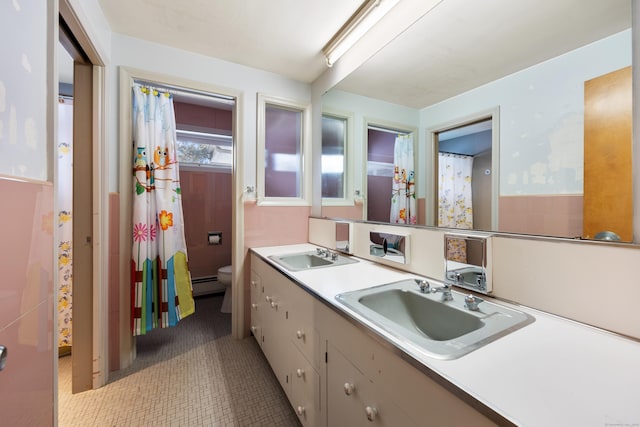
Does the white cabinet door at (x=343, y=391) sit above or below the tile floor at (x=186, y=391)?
above

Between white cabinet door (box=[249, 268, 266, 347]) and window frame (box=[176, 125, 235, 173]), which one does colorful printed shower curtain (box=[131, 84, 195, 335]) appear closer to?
white cabinet door (box=[249, 268, 266, 347])

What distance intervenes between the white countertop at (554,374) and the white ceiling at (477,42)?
2.79 ft

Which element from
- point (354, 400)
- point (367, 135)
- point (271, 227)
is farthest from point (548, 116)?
point (271, 227)

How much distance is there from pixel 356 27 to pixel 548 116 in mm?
1181

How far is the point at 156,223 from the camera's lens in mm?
1818

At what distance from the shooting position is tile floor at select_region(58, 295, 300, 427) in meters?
1.30

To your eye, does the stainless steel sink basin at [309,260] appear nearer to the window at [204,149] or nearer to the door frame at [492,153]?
the door frame at [492,153]

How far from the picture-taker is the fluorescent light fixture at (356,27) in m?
1.37

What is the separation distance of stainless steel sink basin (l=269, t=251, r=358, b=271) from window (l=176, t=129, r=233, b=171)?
1.73m

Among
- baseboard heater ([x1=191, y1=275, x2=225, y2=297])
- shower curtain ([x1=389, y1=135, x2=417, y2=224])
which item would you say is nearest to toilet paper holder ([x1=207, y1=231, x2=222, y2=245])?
baseboard heater ([x1=191, y1=275, x2=225, y2=297])

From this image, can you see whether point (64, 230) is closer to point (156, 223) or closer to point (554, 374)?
point (156, 223)

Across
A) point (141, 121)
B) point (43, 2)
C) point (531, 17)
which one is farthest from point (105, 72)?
point (531, 17)

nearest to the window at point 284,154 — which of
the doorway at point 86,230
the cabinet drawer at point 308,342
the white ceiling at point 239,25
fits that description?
the white ceiling at point 239,25

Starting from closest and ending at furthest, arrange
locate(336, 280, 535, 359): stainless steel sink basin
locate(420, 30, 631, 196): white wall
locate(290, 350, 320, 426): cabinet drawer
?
1. locate(336, 280, 535, 359): stainless steel sink basin
2. locate(420, 30, 631, 196): white wall
3. locate(290, 350, 320, 426): cabinet drawer
